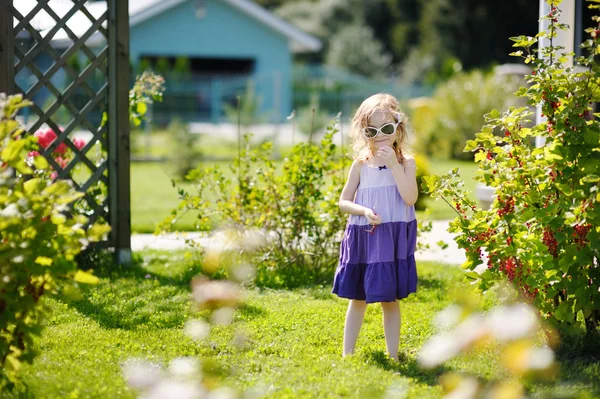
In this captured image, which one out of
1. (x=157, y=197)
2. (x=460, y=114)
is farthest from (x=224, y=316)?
(x=460, y=114)

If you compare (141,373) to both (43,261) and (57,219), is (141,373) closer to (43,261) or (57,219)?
(43,261)

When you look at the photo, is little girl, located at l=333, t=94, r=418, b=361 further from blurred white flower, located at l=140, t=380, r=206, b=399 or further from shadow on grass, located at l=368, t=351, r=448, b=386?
blurred white flower, located at l=140, t=380, r=206, b=399

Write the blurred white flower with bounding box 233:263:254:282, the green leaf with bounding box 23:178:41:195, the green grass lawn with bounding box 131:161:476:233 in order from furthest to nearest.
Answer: the green grass lawn with bounding box 131:161:476:233 < the blurred white flower with bounding box 233:263:254:282 < the green leaf with bounding box 23:178:41:195

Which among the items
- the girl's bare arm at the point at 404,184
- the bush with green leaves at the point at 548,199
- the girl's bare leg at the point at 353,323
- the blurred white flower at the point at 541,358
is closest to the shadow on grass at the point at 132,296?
the girl's bare leg at the point at 353,323

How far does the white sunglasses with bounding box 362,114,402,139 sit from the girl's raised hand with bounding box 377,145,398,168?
7cm

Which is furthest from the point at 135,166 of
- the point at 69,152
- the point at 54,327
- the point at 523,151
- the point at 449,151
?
the point at 523,151

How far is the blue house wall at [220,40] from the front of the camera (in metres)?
24.9

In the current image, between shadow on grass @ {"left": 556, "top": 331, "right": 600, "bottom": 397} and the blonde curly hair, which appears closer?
shadow on grass @ {"left": 556, "top": 331, "right": 600, "bottom": 397}

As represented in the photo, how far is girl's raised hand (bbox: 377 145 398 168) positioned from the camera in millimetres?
3664

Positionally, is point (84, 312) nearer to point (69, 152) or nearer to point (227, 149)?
point (69, 152)

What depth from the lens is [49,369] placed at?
11.4 feet

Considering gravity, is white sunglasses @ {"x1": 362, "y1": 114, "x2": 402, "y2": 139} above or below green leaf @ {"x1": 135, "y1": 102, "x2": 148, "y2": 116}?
below

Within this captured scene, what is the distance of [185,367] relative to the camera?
3.47 metres

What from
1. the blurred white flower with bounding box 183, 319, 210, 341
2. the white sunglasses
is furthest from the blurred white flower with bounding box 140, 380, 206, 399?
the white sunglasses
